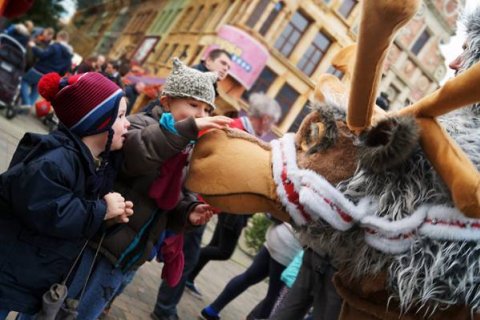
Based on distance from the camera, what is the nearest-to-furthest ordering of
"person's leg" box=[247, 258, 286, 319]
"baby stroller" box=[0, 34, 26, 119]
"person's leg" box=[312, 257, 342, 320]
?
"person's leg" box=[312, 257, 342, 320]
"person's leg" box=[247, 258, 286, 319]
"baby stroller" box=[0, 34, 26, 119]

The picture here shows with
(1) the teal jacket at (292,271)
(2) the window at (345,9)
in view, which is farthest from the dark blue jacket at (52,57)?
(2) the window at (345,9)

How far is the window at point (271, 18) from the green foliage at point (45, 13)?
1217 centimetres

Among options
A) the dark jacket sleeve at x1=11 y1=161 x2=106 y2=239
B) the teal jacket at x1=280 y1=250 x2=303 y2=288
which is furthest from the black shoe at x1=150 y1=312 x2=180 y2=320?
the dark jacket sleeve at x1=11 y1=161 x2=106 y2=239

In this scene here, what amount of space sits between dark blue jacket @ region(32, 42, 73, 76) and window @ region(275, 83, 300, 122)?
51.0 feet

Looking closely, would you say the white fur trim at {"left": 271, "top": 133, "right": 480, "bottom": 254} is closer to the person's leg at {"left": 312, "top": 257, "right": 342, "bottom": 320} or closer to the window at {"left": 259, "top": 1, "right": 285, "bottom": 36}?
the person's leg at {"left": 312, "top": 257, "right": 342, "bottom": 320}

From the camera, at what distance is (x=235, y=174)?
2.06 metres

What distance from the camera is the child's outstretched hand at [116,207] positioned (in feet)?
7.72

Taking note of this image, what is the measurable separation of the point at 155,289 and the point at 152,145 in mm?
3148

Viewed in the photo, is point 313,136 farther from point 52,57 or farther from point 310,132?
point 52,57

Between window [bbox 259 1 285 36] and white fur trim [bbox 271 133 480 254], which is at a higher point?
window [bbox 259 1 285 36]

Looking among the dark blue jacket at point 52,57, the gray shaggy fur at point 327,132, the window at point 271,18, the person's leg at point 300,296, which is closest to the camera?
the gray shaggy fur at point 327,132

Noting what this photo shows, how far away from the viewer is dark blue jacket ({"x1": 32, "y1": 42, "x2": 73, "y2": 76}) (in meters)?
9.82

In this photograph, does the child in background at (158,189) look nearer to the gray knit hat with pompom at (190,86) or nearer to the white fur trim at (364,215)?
the gray knit hat with pompom at (190,86)

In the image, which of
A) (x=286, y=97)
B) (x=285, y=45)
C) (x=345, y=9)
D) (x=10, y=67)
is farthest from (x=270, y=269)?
(x=345, y=9)
